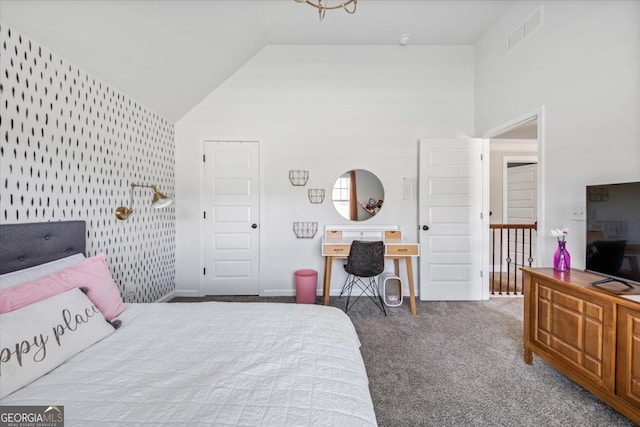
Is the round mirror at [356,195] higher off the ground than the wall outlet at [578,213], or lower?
higher

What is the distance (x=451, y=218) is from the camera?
11.1 ft

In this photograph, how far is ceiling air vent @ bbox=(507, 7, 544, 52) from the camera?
239 cm

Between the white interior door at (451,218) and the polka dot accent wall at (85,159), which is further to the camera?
the white interior door at (451,218)

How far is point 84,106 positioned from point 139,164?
76 cm

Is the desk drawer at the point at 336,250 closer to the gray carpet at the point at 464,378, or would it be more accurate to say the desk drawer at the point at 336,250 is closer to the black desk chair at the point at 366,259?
the black desk chair at the point at 366,259

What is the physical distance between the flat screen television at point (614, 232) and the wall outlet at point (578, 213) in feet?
1.03

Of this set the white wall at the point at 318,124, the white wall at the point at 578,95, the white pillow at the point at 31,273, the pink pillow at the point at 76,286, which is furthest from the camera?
the white wall at the point at 318,124

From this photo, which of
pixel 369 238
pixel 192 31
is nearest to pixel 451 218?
pixel 369 238

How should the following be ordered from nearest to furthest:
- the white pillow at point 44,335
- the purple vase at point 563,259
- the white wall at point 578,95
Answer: the white pillow at point 44,335, the white wall at point 578,95, the purple vase at point 563,259

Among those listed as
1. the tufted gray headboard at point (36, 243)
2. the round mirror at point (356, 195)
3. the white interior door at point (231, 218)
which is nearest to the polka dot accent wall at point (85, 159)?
the tufted gray headboard at point (36, 243)

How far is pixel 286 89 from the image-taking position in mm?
3502

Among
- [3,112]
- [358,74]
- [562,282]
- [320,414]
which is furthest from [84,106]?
[562,282]

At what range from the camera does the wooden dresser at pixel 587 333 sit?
4.47ft

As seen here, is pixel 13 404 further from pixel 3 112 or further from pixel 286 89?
pixel 286 89
